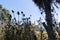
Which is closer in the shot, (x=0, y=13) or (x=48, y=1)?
(x=48, y=1)

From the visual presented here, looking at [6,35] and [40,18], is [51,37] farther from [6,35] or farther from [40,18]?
[6,35]

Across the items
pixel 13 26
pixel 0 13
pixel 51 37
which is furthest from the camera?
pixel 0 13

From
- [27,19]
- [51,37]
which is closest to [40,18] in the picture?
[27,19]

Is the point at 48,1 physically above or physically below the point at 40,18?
above

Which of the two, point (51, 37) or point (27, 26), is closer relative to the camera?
point (51, 37)

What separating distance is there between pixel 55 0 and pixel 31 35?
3.45 m

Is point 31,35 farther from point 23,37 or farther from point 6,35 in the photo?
point 6,35

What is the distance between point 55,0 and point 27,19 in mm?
2799

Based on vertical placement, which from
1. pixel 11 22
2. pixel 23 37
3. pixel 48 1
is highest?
pixel 48 1

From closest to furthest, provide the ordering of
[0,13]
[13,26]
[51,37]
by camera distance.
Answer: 1. [51,37]
2. [13,26]
3. [0,13]

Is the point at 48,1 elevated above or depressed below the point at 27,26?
above

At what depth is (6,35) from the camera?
17.4 metres

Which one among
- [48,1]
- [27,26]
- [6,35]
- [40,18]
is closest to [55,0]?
[48,1]

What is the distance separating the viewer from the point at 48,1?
1716 centimetres
